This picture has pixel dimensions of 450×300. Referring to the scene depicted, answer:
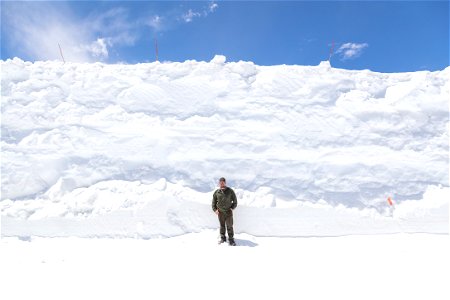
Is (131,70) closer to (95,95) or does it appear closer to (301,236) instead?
→ (95,95)

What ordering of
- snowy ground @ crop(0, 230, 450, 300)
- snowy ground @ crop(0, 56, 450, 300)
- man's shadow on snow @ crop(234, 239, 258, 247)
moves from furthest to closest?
man's shadow on snow @ crop(234, 239, 258, 247)
snowy ground @ crop(0, 56, 450, 300)
snowy ground @ crop(0, 230, 450, 300)

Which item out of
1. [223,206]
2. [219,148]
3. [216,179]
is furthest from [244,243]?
[219,148]

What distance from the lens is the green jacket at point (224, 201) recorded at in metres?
7.71

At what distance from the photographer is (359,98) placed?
1195 cm

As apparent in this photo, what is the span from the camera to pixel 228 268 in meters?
5.98

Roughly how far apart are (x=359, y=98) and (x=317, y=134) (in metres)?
2.43

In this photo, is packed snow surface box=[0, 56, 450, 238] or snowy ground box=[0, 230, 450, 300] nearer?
snowy ground box=[0, 230, 450, 300]

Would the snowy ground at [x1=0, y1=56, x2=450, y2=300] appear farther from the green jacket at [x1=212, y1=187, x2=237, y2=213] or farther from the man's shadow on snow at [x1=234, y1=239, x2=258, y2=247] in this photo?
the green jacket at [x1=212, y1=187, x2=237, y2=213]

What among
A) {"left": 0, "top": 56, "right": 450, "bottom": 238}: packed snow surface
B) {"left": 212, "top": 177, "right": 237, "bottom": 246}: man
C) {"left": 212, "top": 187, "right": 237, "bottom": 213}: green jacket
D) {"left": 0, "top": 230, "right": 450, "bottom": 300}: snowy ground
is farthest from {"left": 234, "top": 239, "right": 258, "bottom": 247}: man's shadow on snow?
{"left": 212, "top": 187, "right": 237, "bottom": 213}: green jacket

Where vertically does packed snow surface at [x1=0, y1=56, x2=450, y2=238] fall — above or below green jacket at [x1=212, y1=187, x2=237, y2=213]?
above

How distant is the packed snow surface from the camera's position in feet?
27.8

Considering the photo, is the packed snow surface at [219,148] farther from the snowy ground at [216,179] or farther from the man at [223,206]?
the man at [223,206]

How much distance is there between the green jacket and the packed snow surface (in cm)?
80

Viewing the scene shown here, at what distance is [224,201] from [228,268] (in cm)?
195
